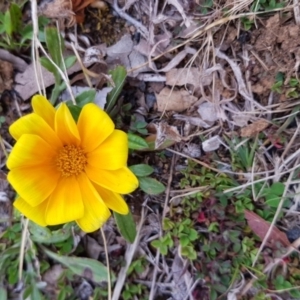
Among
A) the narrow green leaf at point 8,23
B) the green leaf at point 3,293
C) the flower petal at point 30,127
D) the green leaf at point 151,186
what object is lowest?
the green leaf at point 3,293

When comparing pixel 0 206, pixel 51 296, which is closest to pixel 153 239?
pixel 51 296

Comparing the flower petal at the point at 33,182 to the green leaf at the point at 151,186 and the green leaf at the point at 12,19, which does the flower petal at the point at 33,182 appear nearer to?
the green leaf at the point at 151,186

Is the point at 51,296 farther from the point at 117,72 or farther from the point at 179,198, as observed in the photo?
the point at 117,72

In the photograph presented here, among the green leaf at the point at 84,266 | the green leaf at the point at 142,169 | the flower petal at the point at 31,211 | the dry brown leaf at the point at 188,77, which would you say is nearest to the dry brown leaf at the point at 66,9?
the dry brown leaf at the point at 188,77

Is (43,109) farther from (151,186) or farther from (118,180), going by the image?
(151,186)

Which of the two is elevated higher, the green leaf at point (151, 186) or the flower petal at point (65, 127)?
the flower petal at point (65, 127)

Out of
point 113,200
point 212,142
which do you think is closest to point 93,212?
point 113,200

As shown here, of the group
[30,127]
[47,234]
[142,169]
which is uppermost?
[30,127]
